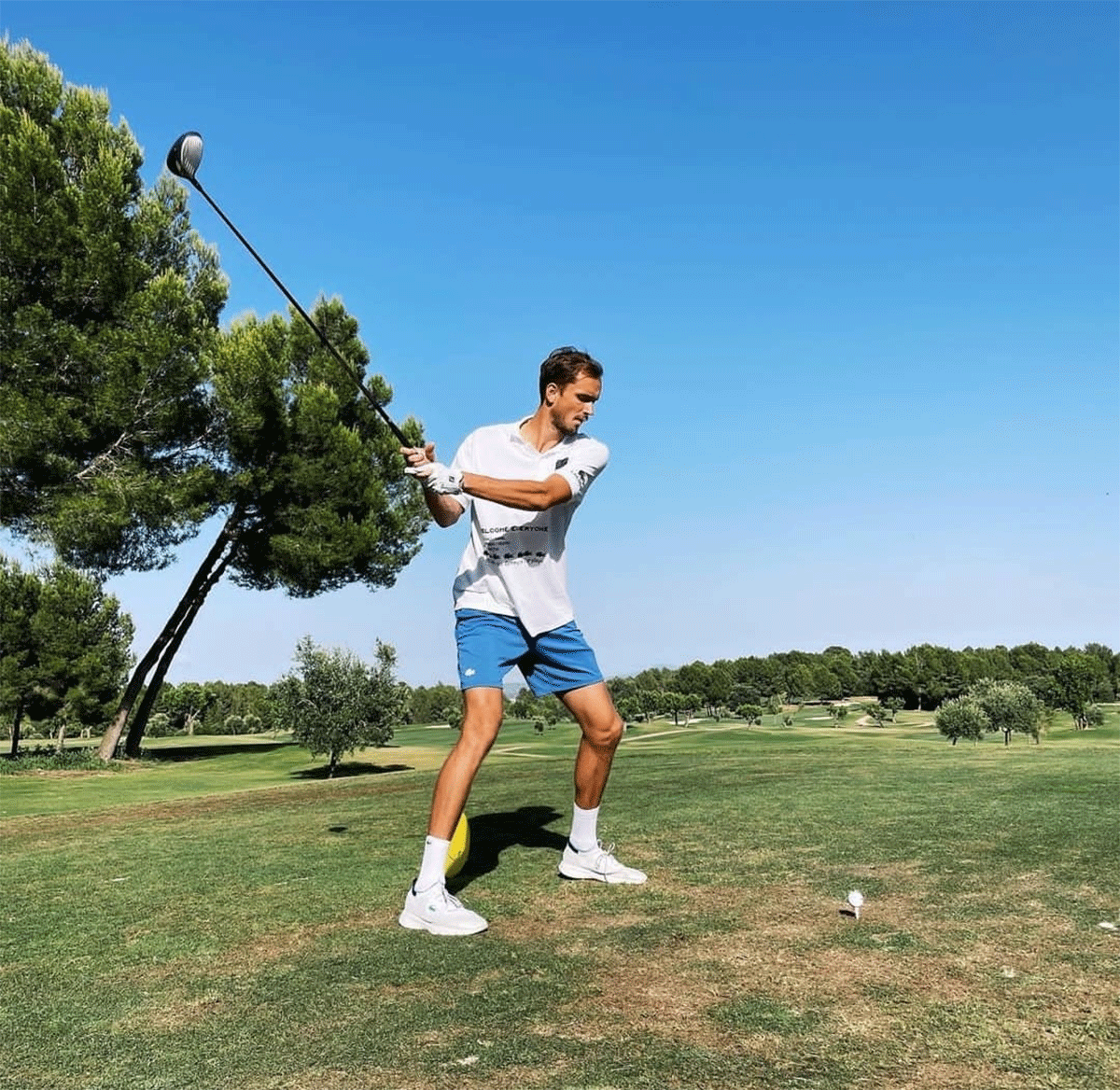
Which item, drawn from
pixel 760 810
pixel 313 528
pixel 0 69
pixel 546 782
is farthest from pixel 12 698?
pixel 760 810

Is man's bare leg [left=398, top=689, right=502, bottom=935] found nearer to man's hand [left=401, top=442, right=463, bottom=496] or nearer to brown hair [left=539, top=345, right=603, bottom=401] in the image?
man's hand [left=401, top=442, right=463, bottom=496]

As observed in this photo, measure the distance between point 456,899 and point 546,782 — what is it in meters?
5.49

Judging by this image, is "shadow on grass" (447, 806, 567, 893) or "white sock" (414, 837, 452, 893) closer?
"white sock" (414, 837, 452, 893)

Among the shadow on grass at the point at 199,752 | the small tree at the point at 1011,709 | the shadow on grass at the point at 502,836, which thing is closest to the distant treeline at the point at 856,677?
the small tree at the point at 1011,709

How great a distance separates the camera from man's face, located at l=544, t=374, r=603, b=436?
15.9 ft

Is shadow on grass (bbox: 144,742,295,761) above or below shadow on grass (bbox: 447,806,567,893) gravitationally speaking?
below

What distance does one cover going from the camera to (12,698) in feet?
119

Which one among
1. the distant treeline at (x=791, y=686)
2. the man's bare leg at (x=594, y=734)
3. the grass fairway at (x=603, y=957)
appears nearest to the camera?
the grass fairway at (x=603, y=957)

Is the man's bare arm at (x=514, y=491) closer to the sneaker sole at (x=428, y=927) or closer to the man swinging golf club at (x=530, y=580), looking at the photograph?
the man swinging golf club at (x=530, y=580)

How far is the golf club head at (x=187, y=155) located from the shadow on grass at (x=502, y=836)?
4273 mm

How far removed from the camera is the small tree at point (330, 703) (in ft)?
75.6

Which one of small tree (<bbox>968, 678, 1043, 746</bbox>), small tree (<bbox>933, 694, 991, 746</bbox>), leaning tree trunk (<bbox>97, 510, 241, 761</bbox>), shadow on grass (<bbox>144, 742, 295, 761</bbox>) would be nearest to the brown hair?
leaning tree trunk (<bbox>97, 510, 241, 761</bbox>)

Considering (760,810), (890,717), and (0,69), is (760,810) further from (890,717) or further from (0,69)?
(890,717)

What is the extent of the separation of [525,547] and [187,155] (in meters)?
3.17
